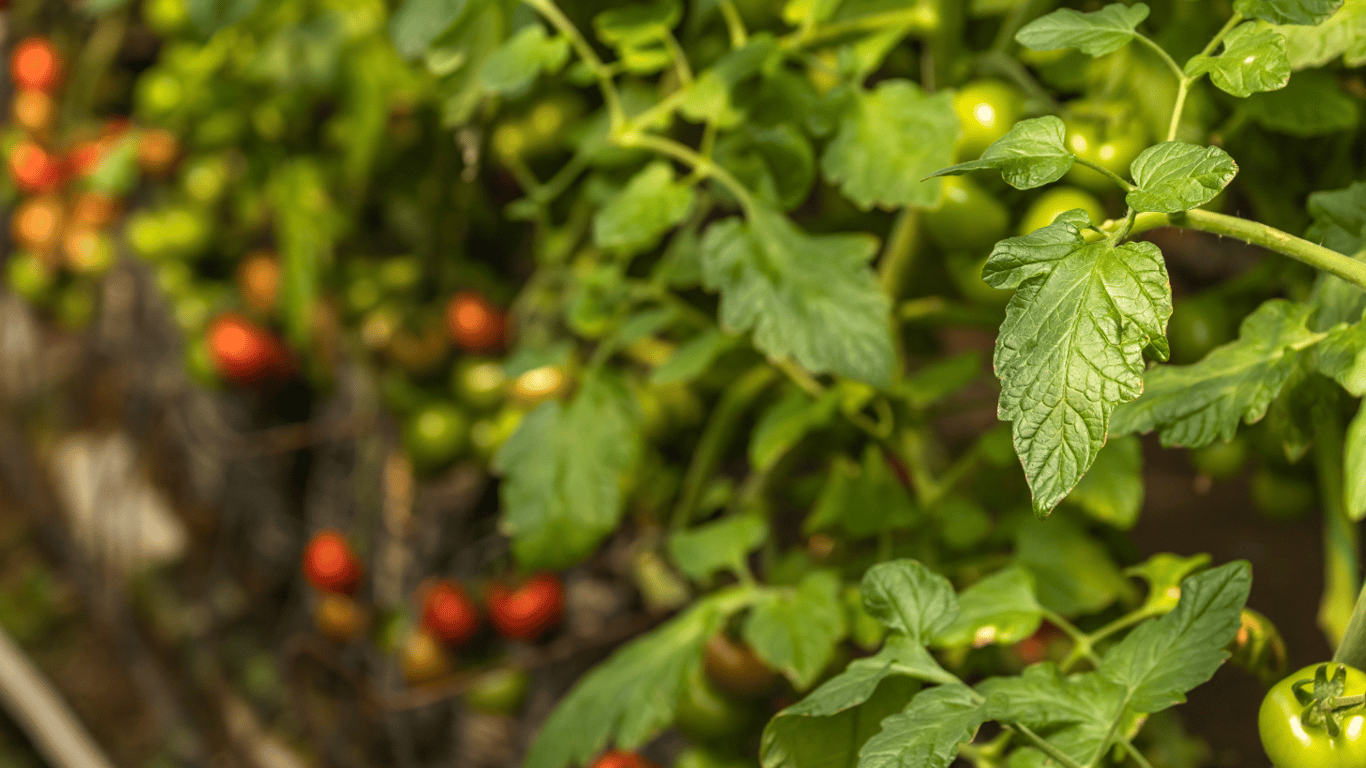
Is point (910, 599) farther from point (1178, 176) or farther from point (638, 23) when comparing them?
point (638, 23)

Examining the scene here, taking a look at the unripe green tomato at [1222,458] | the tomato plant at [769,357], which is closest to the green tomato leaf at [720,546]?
the tomato plant at [769,357]

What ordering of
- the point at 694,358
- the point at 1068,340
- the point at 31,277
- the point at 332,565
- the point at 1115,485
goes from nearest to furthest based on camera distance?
1. the point at 1068,340
2. the point at 1115,485
3. the point at 694,358
4. the point at 332,565
5. the point at 31,277

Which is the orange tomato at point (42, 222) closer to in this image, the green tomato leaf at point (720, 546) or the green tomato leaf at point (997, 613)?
the green tomato leaf at point (720, 546)

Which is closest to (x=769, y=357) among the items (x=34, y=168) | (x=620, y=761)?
(x=620, y=761)

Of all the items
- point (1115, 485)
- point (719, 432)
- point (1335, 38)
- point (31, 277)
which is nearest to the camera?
point (1335, 38)

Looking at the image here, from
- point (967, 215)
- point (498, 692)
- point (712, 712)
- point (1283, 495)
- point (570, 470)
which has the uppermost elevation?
point (967, 215)

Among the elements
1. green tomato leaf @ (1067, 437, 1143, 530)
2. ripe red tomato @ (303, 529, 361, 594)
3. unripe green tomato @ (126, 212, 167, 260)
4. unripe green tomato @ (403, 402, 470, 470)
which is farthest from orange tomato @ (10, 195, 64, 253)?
green tomato leaf @ (1067, 437, 1143, 530)

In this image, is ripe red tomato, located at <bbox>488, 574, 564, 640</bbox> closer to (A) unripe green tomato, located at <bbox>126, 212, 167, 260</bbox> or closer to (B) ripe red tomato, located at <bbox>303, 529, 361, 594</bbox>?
(B) ripe red tomato, located at <bbox>303, 529, 361, 594</bbox>
